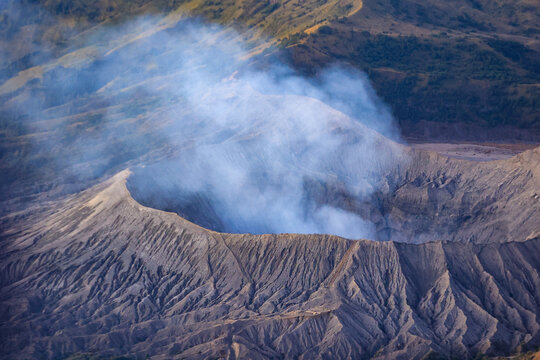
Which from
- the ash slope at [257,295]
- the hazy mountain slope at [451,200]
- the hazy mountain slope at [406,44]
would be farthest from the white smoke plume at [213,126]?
the ash slope at [257,295]

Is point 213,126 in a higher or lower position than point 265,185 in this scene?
lower

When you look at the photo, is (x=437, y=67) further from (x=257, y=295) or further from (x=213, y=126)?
(x=257, y=295)

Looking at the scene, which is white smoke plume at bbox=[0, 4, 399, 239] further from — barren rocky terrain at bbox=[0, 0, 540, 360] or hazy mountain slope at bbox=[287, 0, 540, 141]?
hazy mountain slope at bbox=[287, 0, 540, 141]

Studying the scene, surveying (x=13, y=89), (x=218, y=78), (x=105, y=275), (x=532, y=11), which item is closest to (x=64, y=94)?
(x=13, y=89)

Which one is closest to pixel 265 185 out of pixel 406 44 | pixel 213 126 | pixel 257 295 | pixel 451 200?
pixel 213 126

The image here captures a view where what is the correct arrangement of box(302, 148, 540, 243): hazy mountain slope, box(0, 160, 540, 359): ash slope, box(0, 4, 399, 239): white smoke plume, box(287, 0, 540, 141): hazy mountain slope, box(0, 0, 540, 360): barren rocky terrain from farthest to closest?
1. box(287, 0, 540, 141): hazy mountain slope
2. box(0, 4, 399, 239): white smoke plume
3. box(302, 148, 540, 243): hazy mountain slope
4. box(0, 0, 540, 360): barren rocky terrain
5. box(0, 160, 540, 359): ash slope

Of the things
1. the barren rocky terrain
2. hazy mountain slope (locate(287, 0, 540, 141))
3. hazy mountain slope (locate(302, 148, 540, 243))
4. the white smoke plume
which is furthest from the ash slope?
hazy mountain slope (locate(287, 0, 540, 141))

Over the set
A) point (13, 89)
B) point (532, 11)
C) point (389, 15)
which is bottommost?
point (532, 11)

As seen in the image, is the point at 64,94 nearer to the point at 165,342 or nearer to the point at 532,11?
the point at 165,342
